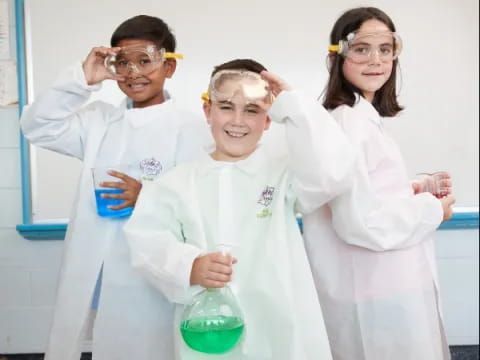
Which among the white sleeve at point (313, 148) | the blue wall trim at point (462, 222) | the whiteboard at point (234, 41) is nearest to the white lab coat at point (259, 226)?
the white sleeve at point (313, 148)

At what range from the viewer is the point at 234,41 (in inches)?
71.3

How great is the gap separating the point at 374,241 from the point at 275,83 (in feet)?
1.59

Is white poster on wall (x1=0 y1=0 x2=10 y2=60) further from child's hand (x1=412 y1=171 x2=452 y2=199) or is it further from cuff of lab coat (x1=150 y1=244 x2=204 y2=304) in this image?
child's hand (x1=412 y1=171 x2=452 y2=199)

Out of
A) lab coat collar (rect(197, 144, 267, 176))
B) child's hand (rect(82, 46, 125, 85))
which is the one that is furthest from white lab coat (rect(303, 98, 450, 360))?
child's hand (rect(82, 46, 125, 85))

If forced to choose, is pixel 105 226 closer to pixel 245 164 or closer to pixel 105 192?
pixel 105 192

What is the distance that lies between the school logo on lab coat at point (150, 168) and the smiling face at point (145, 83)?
182mm

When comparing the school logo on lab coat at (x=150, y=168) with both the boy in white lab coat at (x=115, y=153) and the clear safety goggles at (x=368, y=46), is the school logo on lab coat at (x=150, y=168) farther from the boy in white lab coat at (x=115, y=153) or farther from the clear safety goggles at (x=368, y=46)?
the clear safety goggles at (x=368, y=46)

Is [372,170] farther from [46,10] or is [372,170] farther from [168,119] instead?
[46,10]

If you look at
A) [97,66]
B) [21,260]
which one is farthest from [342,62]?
[21,260]

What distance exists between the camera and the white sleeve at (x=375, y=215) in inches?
55.8

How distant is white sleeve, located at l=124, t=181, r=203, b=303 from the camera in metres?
1.30

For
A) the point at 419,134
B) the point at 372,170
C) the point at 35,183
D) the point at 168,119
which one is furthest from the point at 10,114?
the point at 419,134

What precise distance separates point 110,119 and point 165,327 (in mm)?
617

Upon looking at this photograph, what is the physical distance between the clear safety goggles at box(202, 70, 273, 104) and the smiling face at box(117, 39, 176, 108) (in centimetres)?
24
